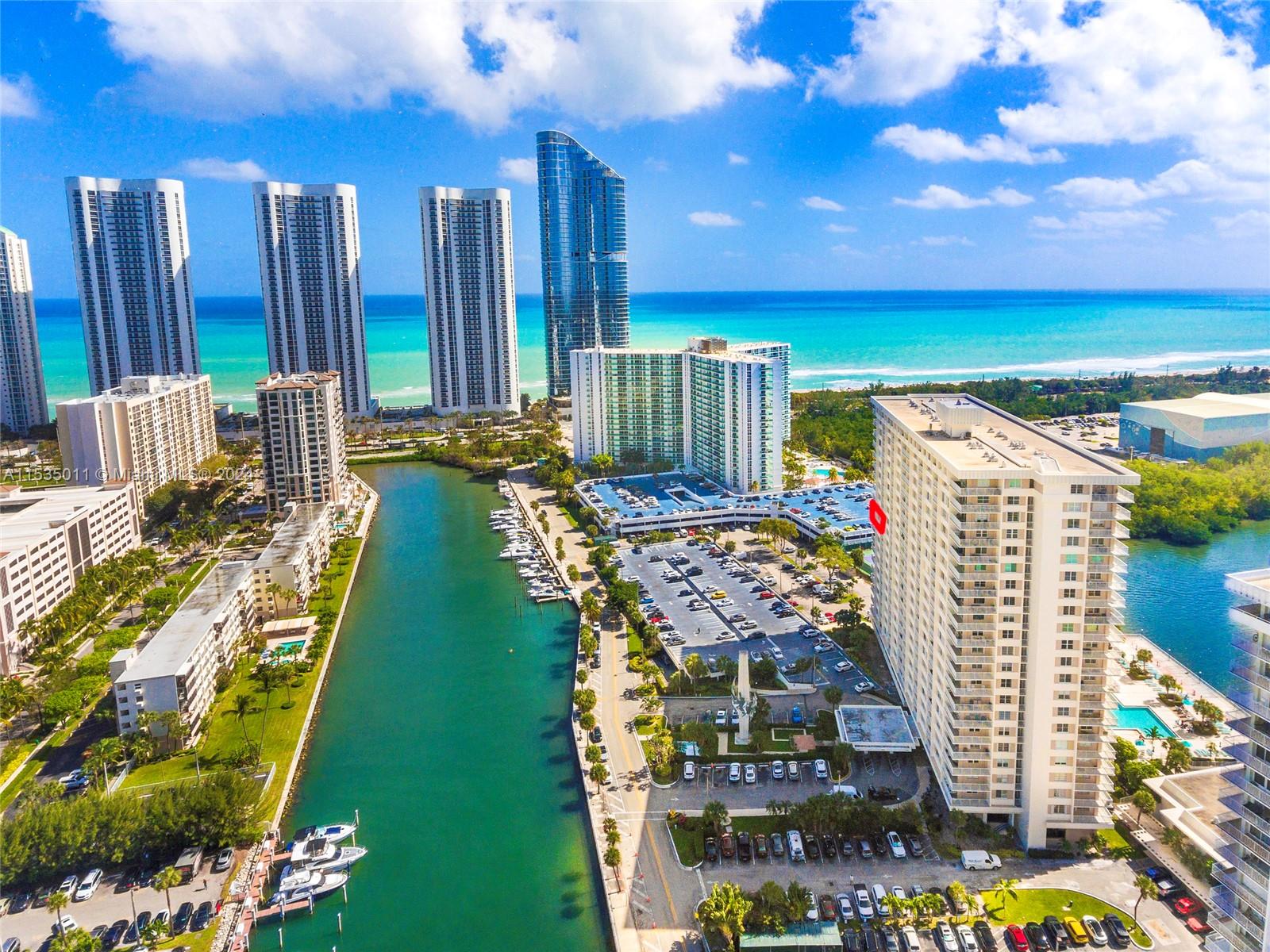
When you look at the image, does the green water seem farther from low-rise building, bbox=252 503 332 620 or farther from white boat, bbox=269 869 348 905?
low-rise building, bbox=252 503 332 620

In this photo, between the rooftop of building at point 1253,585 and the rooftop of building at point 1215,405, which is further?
the rooftop of building at point 1215,405

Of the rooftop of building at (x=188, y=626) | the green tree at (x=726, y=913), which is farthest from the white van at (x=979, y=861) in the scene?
the rooftop of building at (x=188, y=626)

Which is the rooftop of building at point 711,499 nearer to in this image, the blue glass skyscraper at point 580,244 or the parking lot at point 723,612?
the parking lot at point 723,612

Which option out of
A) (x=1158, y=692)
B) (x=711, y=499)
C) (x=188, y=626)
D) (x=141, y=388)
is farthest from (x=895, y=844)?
(x=141, y=388)

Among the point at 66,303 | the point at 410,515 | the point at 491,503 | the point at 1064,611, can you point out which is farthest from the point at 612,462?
the point at 66,303

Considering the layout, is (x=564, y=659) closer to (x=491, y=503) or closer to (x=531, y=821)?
(x=531, y=821)

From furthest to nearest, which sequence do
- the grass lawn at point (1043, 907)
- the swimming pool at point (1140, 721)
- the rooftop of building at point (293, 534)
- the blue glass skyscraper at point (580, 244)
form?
the blue glass skyscraper at point (580, 244) → the rooftop of building at point (293, 534) → the swimming pool at point (1140, 721) → the grass lawn at point (1043, 907)
